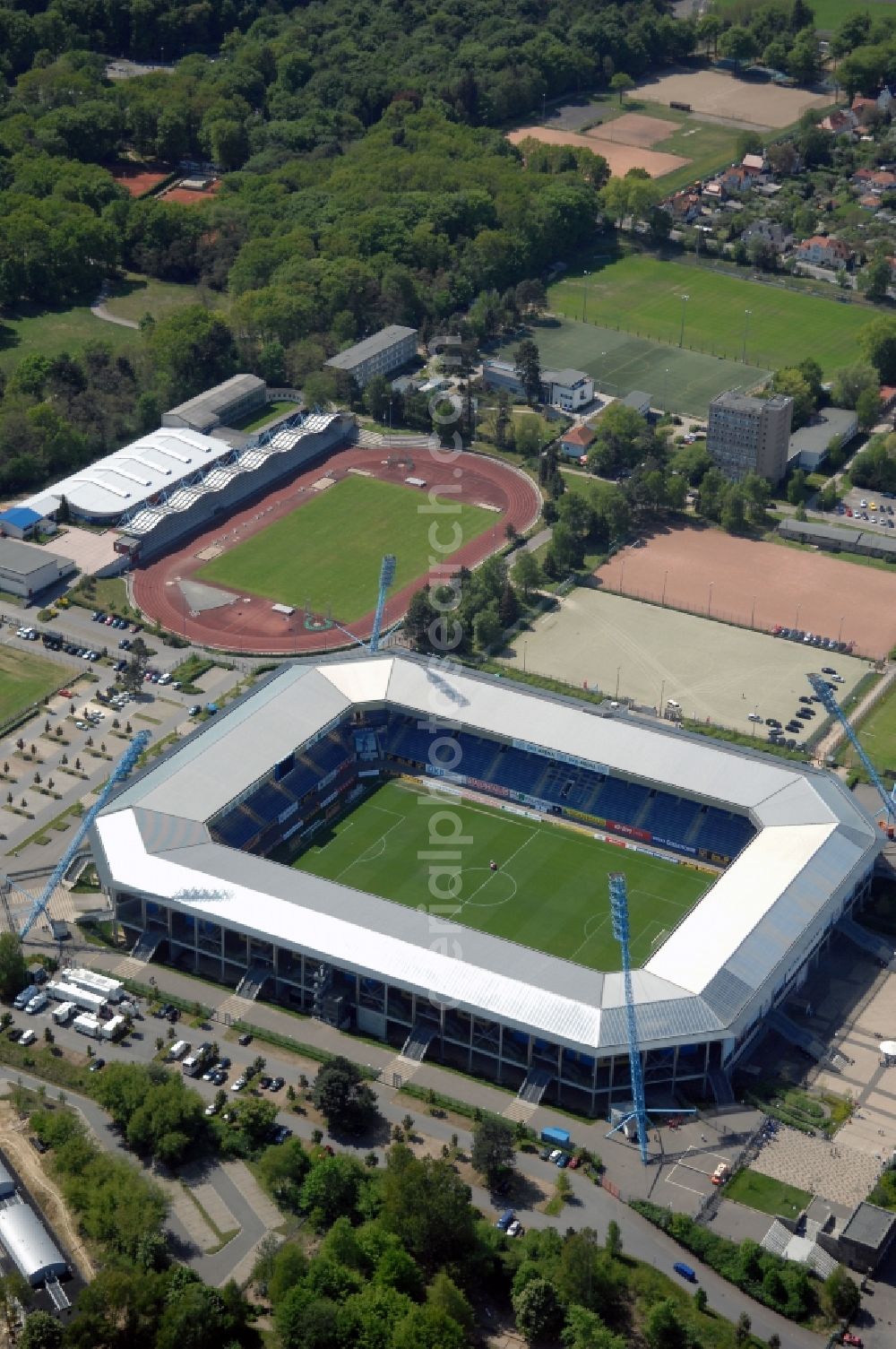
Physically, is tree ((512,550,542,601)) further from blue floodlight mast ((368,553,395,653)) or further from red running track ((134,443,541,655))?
blue floodlight mast ((368,553,395,653))

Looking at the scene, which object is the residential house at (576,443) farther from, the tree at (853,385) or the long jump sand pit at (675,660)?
the tree at (853,385)

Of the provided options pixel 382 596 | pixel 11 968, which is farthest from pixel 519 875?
pixel 11 968

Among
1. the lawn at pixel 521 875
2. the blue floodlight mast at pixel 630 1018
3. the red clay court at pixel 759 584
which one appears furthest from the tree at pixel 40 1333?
the red clay court at pixel 759 584

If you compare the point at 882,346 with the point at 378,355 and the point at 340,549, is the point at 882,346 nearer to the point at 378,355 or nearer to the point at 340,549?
the point at 378,355

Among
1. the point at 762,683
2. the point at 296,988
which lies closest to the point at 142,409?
the point at 762,683

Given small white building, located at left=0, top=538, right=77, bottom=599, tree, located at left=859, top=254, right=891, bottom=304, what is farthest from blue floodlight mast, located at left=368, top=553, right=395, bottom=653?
tree, located at left=859, top=254, right=891, bottom=304

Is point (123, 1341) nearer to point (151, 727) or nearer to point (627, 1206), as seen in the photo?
point (627, 1206)
